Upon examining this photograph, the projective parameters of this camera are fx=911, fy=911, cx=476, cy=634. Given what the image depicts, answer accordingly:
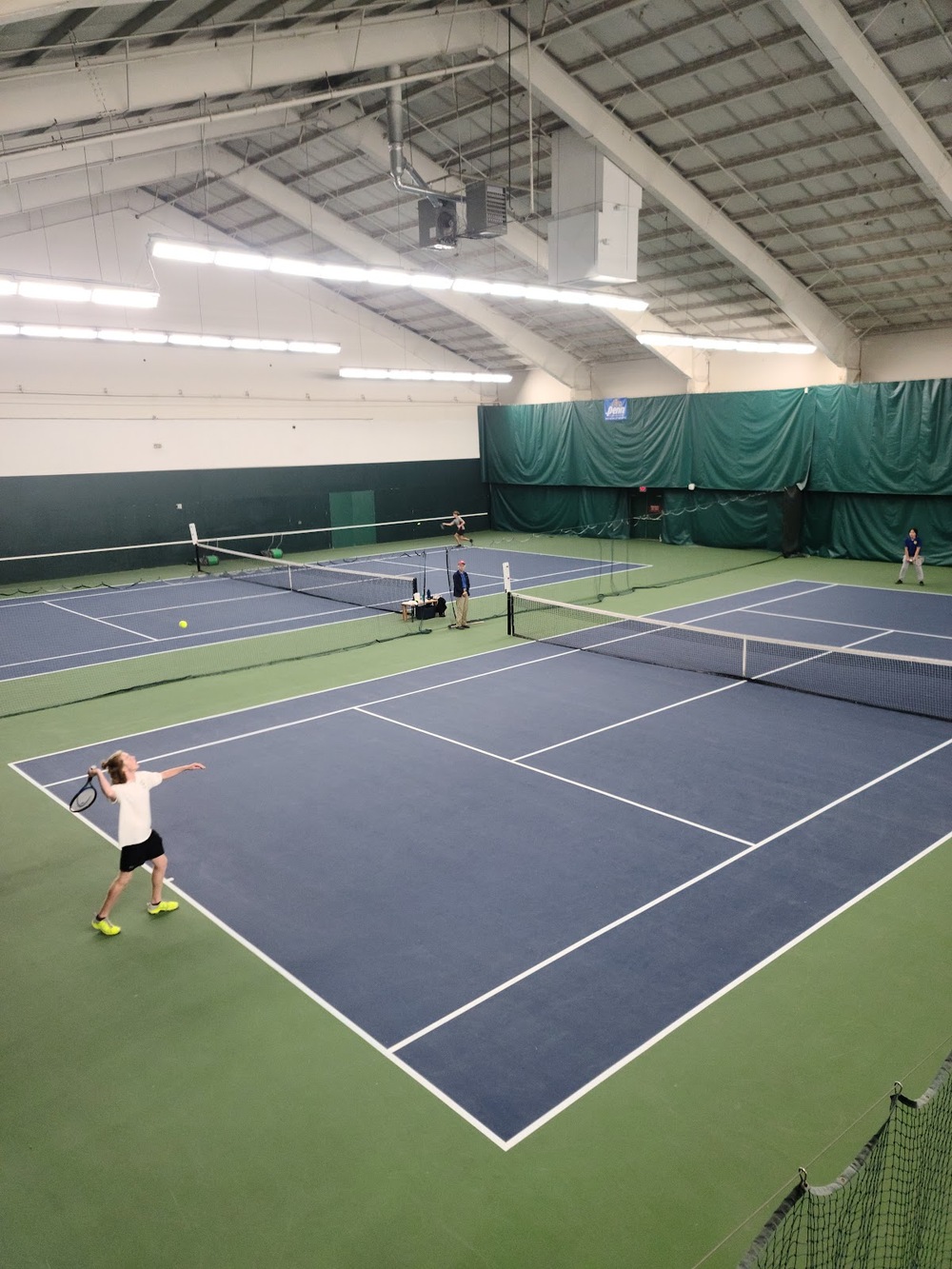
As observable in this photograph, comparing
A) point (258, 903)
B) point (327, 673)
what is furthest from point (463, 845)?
point (327, 673)

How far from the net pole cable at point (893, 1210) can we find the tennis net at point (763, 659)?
921cm

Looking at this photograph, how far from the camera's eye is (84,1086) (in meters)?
6.14

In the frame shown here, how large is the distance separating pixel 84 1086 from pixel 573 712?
891 centimetres

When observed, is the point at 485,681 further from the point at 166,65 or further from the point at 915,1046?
the point at 166,65

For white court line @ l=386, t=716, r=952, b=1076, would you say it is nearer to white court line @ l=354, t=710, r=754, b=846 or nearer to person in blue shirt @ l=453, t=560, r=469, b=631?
white court line @ l=354, t=710, r=754, b=846

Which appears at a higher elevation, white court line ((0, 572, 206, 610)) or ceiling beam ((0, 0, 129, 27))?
ceiling beam ((0, 0, 129, 27))

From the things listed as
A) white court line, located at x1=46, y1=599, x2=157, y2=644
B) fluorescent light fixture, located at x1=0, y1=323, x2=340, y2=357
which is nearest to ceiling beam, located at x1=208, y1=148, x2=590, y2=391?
fluorescent light fixture, located at x1=0, y1=323, x2=340, y2=357

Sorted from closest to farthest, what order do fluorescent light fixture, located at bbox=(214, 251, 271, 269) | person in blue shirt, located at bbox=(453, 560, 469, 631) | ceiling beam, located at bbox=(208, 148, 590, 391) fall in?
fluorescent light fixture, located at bbox=(214, 251, 271, 269) < person in blue shirt, located at bbox=(453, 560, 469, 631) < ceiling beam, located at bbox=(208, 148, 590, 391)

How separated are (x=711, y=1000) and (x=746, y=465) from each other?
1022 inches

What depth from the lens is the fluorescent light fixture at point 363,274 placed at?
15.5 m

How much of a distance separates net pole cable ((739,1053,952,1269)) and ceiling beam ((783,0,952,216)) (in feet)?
51.2

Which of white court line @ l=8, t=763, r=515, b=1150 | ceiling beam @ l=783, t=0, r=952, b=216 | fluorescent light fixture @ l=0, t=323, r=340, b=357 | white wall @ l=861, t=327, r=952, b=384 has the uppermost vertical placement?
ceiling beam @ l=783, t=0, r=952, b=216

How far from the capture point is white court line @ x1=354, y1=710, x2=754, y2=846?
9656 millimetres

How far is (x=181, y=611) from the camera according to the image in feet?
75.0
